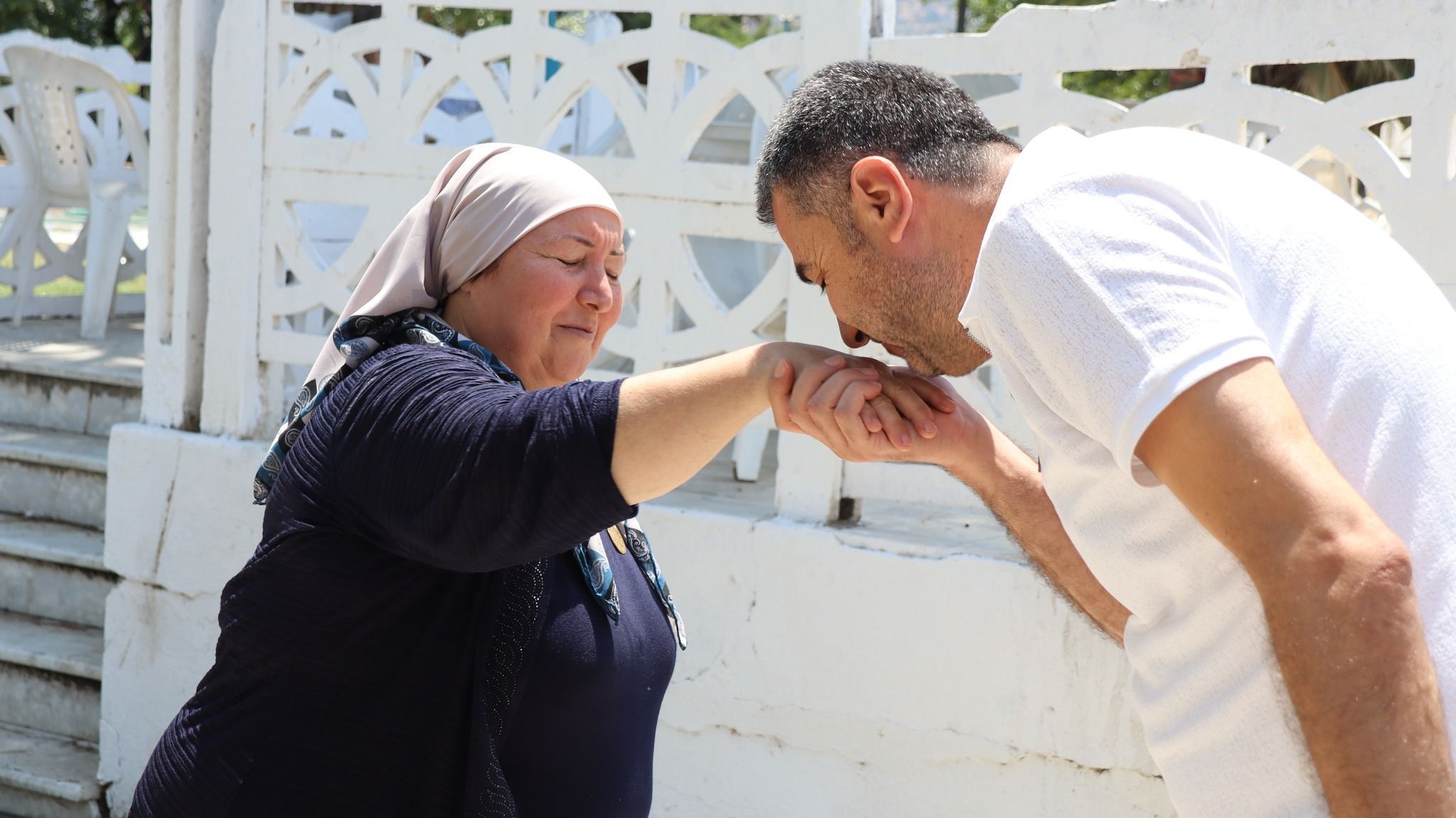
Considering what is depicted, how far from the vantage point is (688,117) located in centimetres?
370

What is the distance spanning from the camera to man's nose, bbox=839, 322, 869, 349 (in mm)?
2113

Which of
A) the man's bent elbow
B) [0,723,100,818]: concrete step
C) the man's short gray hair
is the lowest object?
[0,723,100,818]: concrete step

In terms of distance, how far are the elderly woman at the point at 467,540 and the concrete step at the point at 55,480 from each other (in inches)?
146

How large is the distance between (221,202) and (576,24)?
13.2 meters

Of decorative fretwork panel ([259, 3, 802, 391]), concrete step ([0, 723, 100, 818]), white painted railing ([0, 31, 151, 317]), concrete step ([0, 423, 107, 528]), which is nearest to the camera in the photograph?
decorative fretwork panel ([259, 3, 802, 391])

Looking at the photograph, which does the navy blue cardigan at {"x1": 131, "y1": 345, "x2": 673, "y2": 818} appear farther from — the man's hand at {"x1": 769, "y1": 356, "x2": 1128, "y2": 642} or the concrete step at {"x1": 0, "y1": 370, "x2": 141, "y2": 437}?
the concrete step at {"x1": 0, "y1": 370, "x2": 141, "y2": 437}

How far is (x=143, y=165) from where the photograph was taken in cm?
753

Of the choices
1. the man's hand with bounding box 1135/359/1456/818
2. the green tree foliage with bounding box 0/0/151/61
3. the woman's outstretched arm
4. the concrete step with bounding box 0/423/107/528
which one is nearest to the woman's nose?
the woman's outstretched arm

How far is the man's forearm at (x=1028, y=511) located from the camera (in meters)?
2.22

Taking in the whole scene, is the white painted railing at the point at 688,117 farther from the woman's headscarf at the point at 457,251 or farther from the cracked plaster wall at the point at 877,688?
the woman's headscarf at the point at 457,251

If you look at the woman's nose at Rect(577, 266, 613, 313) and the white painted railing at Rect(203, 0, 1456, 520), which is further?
the white painted railing at Rect(203, 0, 1456, 520)

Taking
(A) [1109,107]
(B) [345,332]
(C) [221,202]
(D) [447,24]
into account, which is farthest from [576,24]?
(B) [345,332]

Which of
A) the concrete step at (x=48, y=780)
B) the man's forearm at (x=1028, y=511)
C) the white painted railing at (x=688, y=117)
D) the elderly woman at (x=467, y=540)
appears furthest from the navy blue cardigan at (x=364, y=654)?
the concrete step at (x=48, y=780)

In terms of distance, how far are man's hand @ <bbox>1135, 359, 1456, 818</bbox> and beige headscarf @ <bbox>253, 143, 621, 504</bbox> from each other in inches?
49.6
